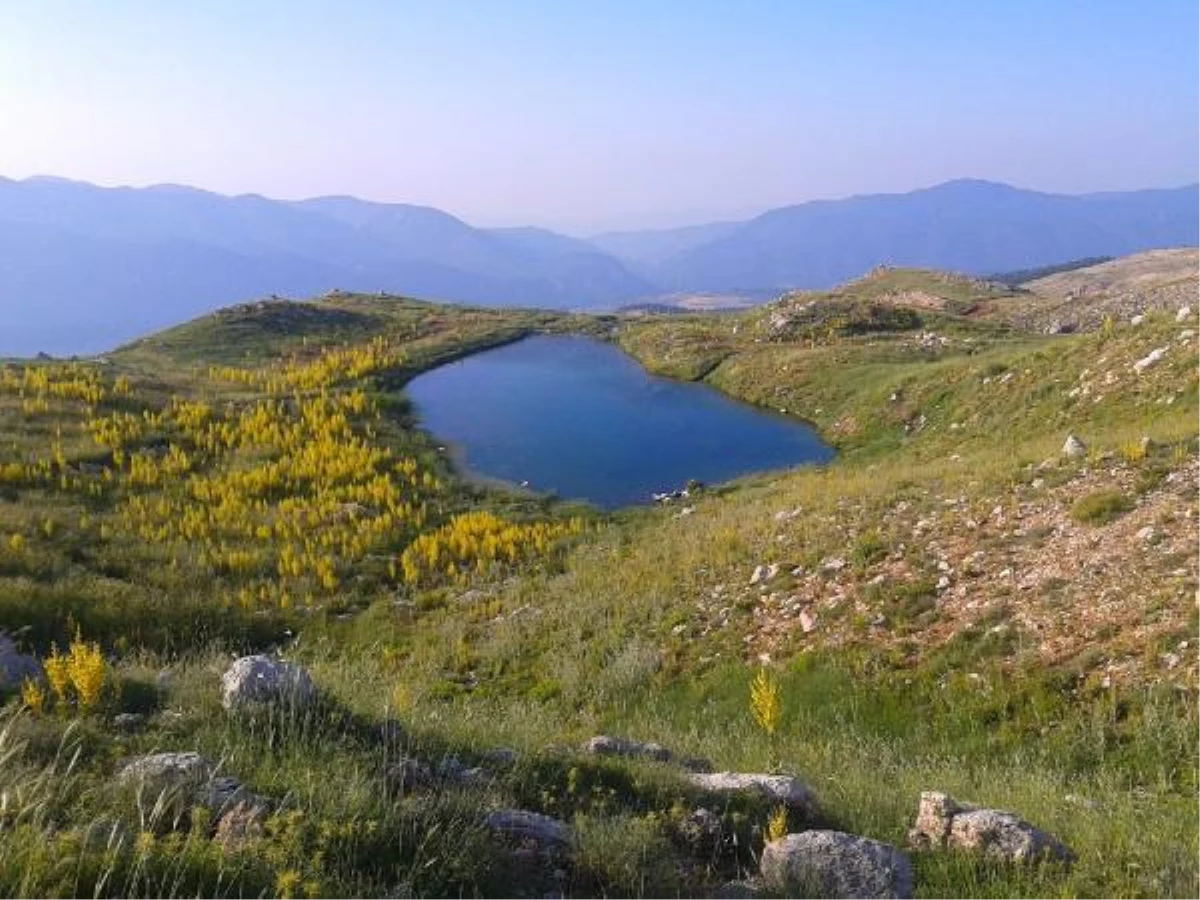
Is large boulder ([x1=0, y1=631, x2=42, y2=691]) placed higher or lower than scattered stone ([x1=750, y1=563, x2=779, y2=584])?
higher

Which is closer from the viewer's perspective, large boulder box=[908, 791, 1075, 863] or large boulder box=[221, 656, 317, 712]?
large boulder box=[908, 791, 1075, 863]

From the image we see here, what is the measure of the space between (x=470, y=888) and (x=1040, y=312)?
4969 cm


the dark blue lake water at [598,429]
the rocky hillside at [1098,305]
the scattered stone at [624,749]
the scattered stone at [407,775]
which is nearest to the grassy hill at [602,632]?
the scattered stone at [407,775]

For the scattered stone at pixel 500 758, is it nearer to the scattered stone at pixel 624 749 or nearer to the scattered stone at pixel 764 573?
the scattered stone at pixel 624 749

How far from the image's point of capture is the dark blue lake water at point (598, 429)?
28359 millimetres

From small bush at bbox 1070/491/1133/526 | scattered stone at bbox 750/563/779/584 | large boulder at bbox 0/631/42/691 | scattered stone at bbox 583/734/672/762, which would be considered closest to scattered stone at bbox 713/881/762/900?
scattered stone at bbox 583/734/672/762

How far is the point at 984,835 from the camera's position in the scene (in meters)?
5.12

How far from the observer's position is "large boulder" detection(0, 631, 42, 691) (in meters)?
6.95

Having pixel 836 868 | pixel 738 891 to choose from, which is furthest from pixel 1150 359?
pixel 738 891

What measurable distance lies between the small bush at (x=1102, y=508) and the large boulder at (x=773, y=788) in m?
8.03

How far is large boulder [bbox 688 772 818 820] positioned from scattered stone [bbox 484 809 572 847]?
1.31 meters

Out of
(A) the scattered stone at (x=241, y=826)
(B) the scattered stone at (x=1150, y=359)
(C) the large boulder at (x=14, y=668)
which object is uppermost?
(B) the scattered stone at (x=1150, y=359)

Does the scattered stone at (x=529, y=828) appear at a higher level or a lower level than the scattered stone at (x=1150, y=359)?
lower

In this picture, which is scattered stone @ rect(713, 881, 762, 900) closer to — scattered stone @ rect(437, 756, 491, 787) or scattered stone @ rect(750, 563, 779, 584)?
scattered stone @ rect(437, 756, 491, 787)
